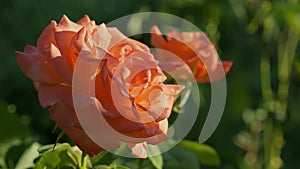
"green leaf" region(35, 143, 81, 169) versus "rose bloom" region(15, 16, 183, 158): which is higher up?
"rose bloom" region(15, 16, 183, 158)

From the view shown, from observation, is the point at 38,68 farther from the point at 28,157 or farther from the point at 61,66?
the point at 28,157

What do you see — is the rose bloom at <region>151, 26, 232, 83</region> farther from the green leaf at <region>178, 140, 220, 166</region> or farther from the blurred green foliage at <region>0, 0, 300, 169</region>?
the blurred green foliage at <region>0, 0, 300, 169</region>

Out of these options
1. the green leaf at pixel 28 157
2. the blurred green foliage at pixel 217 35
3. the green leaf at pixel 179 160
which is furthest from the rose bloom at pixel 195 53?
the blurred green foliage at pixel 217 35

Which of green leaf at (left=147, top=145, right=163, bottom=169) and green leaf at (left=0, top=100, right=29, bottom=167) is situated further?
green leaf at (left=0, top=100, right=29, bottom=167)

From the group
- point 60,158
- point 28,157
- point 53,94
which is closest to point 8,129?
point 28,157

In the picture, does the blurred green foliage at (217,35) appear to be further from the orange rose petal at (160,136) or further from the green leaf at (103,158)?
the orange rose petal at (160,136)

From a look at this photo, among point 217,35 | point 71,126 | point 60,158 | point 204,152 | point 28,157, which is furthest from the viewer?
point 217,35

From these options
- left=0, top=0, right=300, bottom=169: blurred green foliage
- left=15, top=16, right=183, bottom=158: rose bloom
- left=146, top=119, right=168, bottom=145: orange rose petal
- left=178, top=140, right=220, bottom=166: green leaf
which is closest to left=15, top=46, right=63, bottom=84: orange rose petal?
left=15, top=16, right=183, bottom=158: rose bloom
